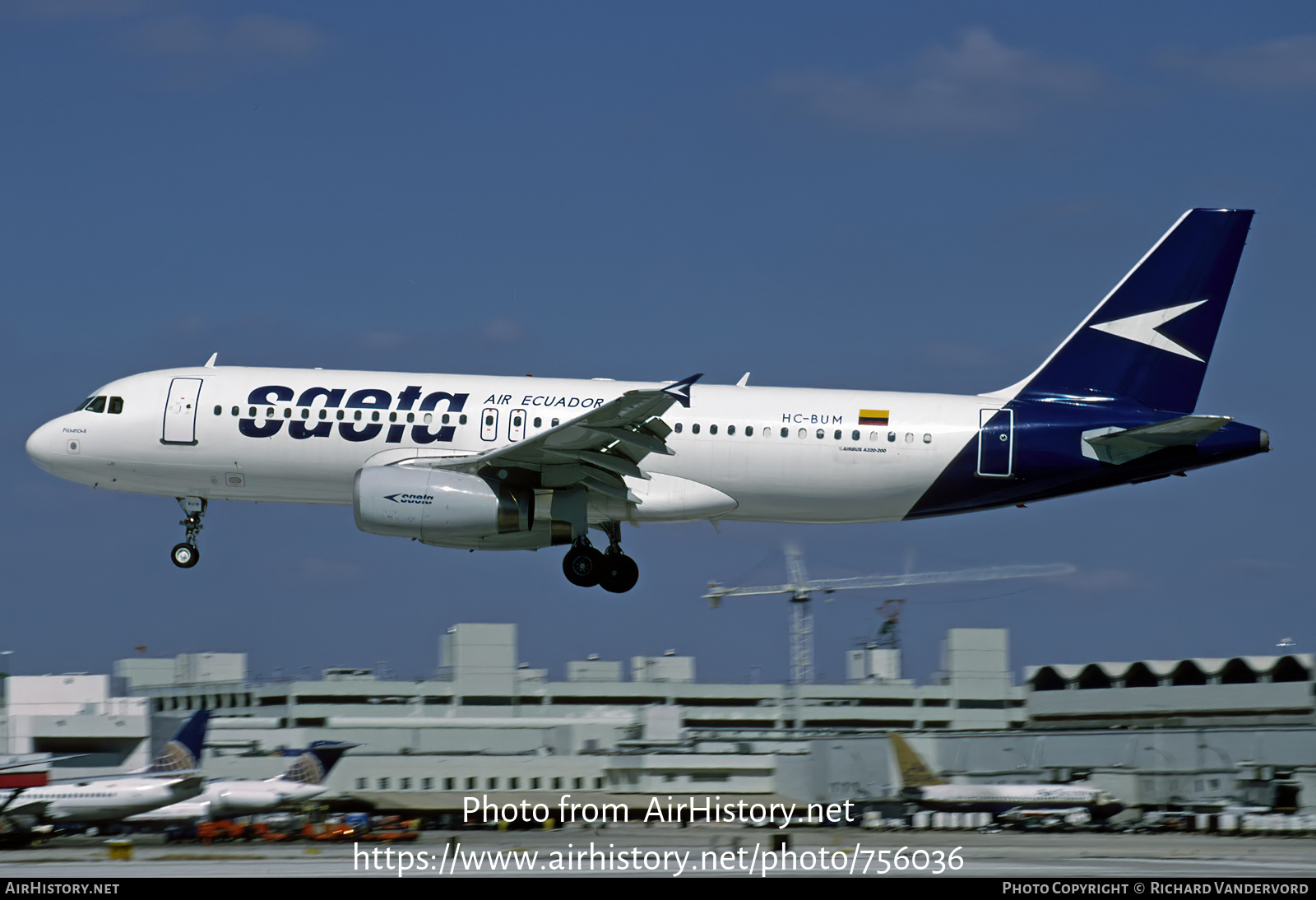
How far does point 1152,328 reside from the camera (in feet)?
119

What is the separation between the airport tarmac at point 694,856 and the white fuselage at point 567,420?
7.77 m

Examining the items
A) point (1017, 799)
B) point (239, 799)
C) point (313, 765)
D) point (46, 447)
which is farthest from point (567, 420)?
point (1017, 799)

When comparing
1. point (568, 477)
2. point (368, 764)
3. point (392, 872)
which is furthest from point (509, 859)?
point (368, 764)

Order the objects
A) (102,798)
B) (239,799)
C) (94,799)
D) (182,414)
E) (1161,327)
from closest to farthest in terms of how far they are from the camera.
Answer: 1. (182,414)
2. (1161,327)
3. (102,798)
4. (94,799)
5. (239,799)

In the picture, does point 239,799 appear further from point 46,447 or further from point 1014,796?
point 1014,796

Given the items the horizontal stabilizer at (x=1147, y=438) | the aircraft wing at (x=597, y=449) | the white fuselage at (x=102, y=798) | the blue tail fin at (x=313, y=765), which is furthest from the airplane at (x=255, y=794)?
the horizontal stabilizer at (x=1147, y=438)

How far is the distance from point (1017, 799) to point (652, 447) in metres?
22.7

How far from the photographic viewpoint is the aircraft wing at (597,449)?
31984mm

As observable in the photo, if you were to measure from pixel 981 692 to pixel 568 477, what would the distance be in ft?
210

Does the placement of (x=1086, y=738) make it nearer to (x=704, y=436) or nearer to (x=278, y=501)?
(x=704, y=436)

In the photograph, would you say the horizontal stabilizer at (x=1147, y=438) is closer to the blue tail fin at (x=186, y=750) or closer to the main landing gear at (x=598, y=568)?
the main landing gear at (x=598, y=568)

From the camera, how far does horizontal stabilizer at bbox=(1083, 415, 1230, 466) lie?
33.4 meters

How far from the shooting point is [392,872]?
3095cm

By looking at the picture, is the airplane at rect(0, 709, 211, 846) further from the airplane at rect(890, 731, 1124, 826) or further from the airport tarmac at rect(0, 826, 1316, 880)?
the airplane at rect(890, 731, 1124, 826)
